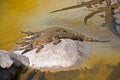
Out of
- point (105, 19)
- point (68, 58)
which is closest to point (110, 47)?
point (68, 58)

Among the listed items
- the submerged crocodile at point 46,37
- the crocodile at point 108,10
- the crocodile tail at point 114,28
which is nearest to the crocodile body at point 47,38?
A: the submerged crocodile at point 46,37

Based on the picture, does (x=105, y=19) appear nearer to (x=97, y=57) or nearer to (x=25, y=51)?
(x=97, y=57)

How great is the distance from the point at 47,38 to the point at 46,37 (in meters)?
0.04

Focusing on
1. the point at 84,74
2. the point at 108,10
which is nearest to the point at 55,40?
the point at 84,74

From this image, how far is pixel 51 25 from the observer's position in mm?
8109

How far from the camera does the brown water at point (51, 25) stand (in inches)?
232

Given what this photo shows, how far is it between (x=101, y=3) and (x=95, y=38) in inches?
116

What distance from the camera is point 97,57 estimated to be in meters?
6.35

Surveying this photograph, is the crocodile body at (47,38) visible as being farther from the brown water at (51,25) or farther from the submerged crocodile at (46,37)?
the brown water at (51,25)

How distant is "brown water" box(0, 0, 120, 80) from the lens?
5891mm

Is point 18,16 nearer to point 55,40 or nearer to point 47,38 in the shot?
point 47,38

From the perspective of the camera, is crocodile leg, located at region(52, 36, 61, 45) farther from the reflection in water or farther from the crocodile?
the crocodile

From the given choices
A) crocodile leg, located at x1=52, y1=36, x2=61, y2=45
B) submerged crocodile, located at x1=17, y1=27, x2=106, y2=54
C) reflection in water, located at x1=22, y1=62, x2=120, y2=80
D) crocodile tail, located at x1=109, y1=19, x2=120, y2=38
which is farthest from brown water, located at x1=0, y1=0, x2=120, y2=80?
crocodile leg, located at x1=52, y1=36, x2=61, y2=45

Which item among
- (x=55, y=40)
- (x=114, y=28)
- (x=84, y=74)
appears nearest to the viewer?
(x=84, y=74)
